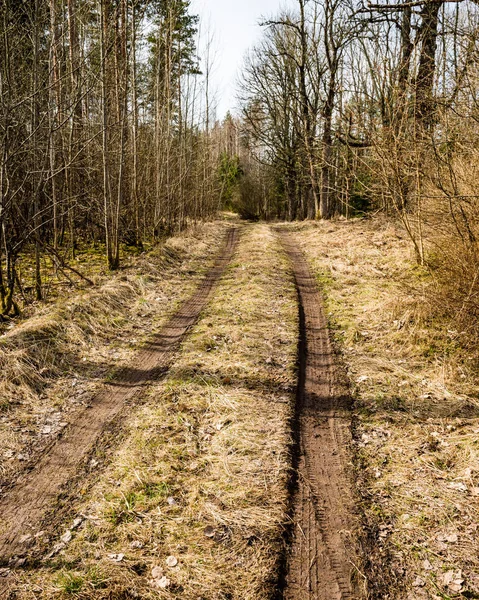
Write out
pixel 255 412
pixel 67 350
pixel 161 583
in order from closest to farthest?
pixel 161 583, pixel 255 412, pixel 67 350

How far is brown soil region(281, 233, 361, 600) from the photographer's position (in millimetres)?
3123

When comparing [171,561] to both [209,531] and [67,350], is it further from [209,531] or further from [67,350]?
[67,350]

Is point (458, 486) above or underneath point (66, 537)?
above

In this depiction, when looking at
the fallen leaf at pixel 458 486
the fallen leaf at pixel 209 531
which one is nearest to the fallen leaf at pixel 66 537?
the fallen leaf at pixel 209 531

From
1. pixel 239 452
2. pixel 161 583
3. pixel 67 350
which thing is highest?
pixel 67 350

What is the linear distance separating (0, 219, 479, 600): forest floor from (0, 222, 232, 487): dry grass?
30 mm

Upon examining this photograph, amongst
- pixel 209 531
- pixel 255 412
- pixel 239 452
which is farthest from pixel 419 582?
pixel 255 412

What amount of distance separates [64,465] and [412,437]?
146 inches

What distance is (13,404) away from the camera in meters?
5.45

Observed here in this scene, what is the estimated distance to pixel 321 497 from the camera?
390 cm

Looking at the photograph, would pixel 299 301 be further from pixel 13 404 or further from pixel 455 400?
pixel 13 404

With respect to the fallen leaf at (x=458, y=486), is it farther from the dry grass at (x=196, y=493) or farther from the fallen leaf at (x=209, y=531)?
the fallen leaf at (x=209, y=531)

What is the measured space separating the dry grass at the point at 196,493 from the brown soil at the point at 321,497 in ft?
0.54

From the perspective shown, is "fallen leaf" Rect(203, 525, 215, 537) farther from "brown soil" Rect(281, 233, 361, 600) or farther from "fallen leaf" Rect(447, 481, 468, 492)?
"fallen leaf" Rect(447, 481, 468, 492)
